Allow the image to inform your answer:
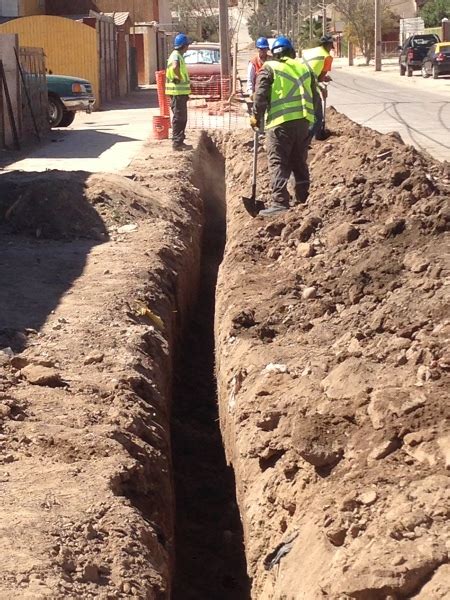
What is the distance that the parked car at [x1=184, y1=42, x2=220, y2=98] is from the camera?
95.0ft

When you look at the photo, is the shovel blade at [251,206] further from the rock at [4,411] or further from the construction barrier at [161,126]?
the construction barrier at [161,126]

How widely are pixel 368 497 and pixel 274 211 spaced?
7.02 meters

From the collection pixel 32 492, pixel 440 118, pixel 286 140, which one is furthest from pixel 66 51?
pixel 32 492

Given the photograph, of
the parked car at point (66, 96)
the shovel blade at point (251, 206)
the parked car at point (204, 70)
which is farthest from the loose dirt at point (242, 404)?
the parked car at point (204, 70)

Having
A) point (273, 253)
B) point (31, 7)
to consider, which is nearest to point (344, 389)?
point (273, 253)

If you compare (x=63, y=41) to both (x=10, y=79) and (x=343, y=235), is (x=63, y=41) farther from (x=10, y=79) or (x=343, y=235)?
(x=343, y=235)

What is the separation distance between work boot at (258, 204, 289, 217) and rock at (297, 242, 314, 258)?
1.89 meters

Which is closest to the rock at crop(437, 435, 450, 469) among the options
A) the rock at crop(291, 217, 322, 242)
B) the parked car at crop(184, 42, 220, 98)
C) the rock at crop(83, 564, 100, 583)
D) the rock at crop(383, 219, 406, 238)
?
the rock at crop(83, 564, 100, 583)

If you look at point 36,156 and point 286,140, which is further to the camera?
point 36,156

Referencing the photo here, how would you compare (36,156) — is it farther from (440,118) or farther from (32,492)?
(32,492)

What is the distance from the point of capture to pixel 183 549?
6.52 m

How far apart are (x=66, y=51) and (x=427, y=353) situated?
2784 cm

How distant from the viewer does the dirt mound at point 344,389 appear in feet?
13.4

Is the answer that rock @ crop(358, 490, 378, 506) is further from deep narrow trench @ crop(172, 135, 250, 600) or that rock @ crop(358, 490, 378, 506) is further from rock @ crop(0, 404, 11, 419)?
rock @ crop(0, 404, 11, 419)
